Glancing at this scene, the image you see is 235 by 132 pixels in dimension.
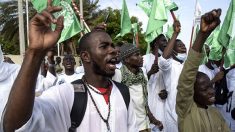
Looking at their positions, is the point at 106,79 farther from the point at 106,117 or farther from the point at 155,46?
the point at 155,46

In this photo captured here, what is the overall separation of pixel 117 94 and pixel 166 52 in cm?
233

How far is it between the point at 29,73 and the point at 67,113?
0.73 m

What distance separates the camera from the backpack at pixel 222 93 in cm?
688

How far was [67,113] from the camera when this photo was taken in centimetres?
266

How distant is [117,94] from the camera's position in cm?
302

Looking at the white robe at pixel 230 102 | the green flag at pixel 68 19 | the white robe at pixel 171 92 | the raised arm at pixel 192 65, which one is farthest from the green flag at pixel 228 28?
the raised arm at pixel 192 65

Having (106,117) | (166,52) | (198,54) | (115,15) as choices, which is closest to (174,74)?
(166,52)

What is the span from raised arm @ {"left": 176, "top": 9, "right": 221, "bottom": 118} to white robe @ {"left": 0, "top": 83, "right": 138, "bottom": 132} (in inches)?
18.4

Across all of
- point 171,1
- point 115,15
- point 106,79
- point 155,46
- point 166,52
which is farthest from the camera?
point 115,15

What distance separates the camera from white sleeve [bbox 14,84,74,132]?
7.11ft

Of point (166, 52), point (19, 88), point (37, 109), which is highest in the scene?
point (19, 88)

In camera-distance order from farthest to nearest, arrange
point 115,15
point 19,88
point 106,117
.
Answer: point 115,15, point 106,117, point 19,88

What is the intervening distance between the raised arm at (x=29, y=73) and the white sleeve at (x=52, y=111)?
71 millimetres

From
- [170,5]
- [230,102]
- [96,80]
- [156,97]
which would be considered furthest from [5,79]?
[230,102]
